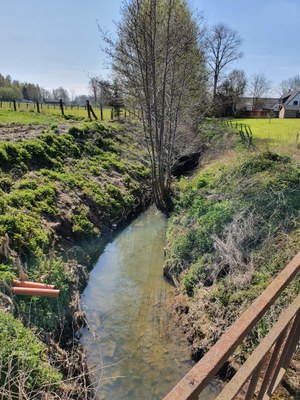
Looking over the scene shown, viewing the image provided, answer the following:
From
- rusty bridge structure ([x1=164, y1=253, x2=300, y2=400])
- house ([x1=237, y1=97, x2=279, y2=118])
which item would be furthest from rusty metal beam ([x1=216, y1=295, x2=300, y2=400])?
house ([x1=237, y1=97, x2=279, y2=118])

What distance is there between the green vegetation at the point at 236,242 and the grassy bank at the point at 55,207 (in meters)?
2.46

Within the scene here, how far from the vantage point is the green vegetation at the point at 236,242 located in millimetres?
5523

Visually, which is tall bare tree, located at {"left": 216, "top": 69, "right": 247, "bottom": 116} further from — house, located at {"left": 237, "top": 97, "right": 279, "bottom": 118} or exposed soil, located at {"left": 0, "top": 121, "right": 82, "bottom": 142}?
exposed soil, located at {"left": 0, "top": 121, "right": 82, "bottom": 142}

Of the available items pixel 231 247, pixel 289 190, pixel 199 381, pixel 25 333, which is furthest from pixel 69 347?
pixel 289 190

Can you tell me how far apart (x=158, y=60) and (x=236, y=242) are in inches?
296

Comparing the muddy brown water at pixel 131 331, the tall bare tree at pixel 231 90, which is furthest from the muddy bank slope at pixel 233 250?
the tall bare tree at pixel 231 90

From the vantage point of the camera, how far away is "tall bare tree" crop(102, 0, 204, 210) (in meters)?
10.1

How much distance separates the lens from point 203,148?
19.7 m

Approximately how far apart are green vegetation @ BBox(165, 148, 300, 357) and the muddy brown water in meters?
0.59

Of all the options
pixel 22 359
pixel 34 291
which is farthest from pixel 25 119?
pixel 22 359

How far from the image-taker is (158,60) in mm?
11203

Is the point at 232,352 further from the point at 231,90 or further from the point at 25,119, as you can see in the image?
the point at 231,90

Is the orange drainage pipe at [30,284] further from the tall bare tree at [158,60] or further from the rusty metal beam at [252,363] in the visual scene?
the tall bare tree at [158,60]

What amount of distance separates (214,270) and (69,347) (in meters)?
3.13
